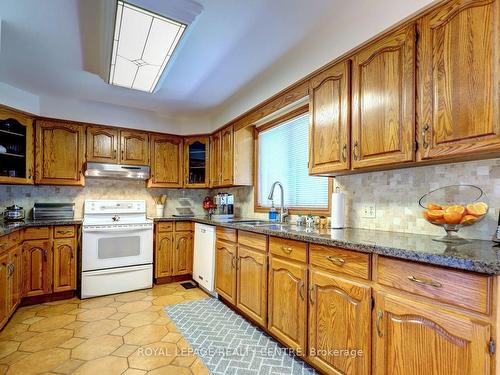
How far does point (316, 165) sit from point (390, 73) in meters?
0.80

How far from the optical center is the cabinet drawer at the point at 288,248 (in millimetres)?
1815

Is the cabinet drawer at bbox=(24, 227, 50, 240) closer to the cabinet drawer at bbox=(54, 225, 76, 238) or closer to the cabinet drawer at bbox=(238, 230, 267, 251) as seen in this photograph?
the cabinet drawer at bbox=(54, 225, 76, 238)

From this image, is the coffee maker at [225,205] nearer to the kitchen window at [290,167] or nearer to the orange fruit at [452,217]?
the kitchen window at [290,167]

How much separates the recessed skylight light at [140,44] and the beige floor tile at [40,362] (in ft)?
7.61

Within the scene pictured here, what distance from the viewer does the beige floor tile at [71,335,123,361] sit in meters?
1.97

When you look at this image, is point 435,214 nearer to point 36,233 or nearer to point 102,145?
point 36,233

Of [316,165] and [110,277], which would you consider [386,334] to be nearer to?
[316,165]

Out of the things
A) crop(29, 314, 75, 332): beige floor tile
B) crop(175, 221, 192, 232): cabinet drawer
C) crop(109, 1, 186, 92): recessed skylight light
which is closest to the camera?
crop(109, 1, 186, 92): recessed skylight light

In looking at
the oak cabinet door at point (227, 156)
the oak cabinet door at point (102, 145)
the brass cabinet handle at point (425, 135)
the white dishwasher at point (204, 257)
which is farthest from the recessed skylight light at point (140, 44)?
the white dishwasher at point (204, 257)

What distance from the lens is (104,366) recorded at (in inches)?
72.4

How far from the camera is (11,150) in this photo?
3.16 m

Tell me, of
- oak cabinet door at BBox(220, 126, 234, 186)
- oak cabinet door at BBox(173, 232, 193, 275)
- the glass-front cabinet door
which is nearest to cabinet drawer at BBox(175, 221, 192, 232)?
oak cabinet door at BBox(173, 232, 193, 275)

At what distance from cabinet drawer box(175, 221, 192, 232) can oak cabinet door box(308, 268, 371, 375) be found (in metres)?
2.39

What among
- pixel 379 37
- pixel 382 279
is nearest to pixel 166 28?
pixel 379 37
